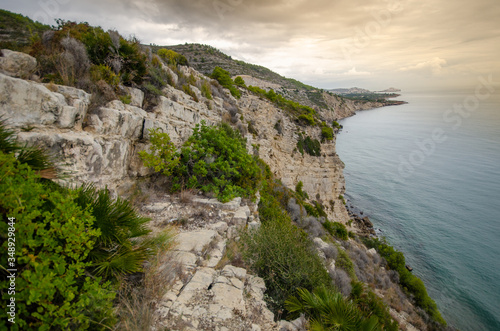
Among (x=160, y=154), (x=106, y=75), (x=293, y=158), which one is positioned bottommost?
(x=293, y=158)

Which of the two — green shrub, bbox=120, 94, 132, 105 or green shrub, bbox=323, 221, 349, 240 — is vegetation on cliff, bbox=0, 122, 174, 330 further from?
green shrub, bbox=323, 221, 349, 240

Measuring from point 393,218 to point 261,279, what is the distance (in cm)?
2702

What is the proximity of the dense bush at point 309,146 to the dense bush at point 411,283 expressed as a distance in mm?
8689

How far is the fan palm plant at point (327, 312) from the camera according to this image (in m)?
3.50

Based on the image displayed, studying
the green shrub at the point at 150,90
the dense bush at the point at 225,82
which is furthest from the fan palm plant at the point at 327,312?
the dense bush at the point at 225,82

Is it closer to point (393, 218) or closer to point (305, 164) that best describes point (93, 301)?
point (305, 164)

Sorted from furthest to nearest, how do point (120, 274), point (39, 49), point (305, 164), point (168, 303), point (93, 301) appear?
1. point (305, 164)
2. point (39, 49)
3. point (168, 303)
4. point (120, 274)
5. point (93, 301)

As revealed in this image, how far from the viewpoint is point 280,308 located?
12.7 ft

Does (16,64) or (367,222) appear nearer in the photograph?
(16,64)

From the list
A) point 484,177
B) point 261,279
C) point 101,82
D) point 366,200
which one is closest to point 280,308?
point 261,279

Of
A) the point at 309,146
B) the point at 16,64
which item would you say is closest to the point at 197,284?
the point at 16,64

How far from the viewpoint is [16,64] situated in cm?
439

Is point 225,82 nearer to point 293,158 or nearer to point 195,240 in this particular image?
point 293,158

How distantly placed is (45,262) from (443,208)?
33.8 metres
